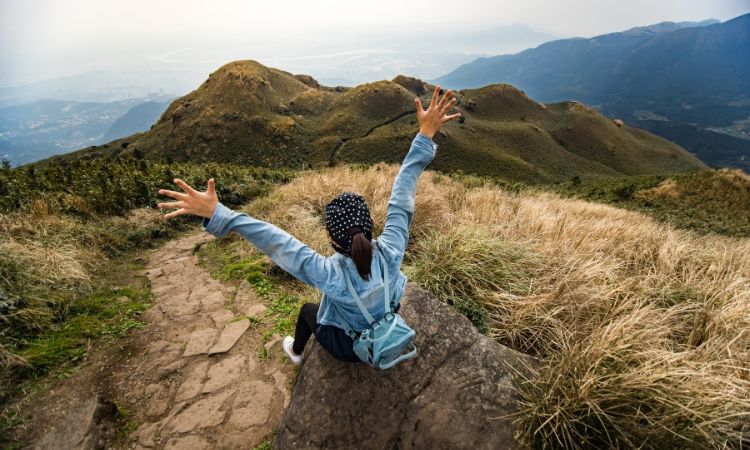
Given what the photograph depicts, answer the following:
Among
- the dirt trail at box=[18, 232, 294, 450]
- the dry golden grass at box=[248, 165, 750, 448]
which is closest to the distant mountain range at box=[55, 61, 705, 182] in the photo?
the dry golden grass at box=[248, 165, 750, 448]

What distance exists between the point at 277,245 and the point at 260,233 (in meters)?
0.13

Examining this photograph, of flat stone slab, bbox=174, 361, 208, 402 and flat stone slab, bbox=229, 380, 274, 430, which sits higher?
flat stone slab, bbox=229, 380, 274, 430

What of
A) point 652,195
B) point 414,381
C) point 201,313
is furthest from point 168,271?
point 652,195

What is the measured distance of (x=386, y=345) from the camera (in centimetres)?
207

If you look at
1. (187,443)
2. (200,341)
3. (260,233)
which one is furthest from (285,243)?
(200,341)

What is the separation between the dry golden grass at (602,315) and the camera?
1985mm

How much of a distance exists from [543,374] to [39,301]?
203 inches

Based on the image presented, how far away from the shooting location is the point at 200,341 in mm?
3814

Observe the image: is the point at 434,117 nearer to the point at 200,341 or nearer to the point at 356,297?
the point at 356,297

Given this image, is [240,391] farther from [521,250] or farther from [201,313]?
[521,250]

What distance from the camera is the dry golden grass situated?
6.51 ft

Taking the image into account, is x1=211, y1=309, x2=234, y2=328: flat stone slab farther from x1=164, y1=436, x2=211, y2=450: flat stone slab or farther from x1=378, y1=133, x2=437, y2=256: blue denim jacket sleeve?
x1=378, y1=133, x2=437, y2=256: blue denim jacket sleeve

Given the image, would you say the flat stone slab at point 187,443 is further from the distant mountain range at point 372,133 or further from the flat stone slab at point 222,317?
the distant mountain range at point 372,133

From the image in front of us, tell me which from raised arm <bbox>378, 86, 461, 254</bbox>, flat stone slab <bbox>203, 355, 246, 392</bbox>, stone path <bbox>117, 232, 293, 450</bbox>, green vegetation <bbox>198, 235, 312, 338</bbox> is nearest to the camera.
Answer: raised arm <bbox>378, 86, 461, 254</bbox>
